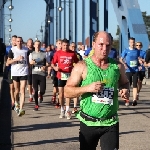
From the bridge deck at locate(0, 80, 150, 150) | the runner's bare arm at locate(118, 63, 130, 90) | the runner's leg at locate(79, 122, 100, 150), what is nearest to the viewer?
the runner's leg at locate(79, 122, 100, 150)

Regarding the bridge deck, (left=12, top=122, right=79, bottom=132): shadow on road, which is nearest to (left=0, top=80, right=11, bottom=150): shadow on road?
the bridge deck

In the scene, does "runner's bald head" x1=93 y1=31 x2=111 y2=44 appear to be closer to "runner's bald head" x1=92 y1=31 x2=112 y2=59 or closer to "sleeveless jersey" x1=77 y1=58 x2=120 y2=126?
"runner's bald head" x1=92 y1=31 x2=112 y2=59

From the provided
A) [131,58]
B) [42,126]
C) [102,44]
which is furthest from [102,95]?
[131,58]

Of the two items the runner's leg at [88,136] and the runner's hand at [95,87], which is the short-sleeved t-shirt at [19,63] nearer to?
the runner's leg at [88,136]

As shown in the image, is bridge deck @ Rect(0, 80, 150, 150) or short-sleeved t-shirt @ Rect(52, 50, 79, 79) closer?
bridge deck @ Rect(0, 80, 150, 150)

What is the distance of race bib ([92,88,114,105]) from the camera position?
5703 mm

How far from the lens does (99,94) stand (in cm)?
570

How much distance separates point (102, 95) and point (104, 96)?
0.03 metres

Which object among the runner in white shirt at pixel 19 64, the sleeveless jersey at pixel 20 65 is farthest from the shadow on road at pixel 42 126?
the sleeveless jersey at pixel 20 65

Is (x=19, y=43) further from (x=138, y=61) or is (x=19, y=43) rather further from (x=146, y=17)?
(x=146, y=17)

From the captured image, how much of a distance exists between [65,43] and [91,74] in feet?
23.1

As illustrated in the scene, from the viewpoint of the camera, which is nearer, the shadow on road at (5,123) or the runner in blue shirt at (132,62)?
the shadow on road at (5,123)

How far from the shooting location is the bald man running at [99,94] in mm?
5688

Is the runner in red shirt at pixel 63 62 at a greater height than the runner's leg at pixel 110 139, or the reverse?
the runner in red shirt at pixel 63 62
